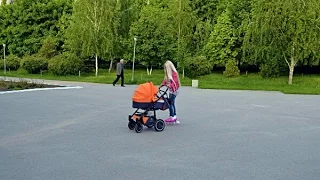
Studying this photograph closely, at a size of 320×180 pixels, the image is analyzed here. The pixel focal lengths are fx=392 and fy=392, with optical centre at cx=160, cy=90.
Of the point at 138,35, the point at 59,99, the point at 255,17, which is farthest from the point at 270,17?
the point at 59,99

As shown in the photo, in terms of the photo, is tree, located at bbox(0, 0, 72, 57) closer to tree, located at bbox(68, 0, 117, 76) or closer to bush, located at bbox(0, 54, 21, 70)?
bush, located at bbox(0, 54, 21, 70)

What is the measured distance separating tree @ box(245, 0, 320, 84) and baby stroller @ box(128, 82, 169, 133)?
24022mm

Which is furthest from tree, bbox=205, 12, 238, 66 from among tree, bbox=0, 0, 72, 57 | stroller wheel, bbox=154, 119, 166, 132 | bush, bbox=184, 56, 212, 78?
stroller wheel, bbox=154, 119, 166, 132

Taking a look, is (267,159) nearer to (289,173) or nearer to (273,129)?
(289,173)

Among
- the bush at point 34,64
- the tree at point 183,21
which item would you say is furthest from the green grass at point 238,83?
the tree at point 183,21

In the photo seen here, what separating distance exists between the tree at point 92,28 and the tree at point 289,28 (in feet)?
43.7

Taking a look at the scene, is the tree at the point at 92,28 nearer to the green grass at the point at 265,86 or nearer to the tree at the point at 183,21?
the tree at the point at 183,21

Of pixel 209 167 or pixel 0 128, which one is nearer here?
pixel 209 167

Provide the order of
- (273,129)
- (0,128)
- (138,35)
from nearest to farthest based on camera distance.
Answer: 1. (0,128)
2. (273,129)
3. (138,35)

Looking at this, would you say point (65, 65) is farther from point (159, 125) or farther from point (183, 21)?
point (159, 125)

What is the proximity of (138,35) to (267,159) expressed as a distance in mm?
32647

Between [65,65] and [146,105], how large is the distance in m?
27.7

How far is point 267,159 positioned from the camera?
6.48 m

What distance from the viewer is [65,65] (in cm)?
3503
